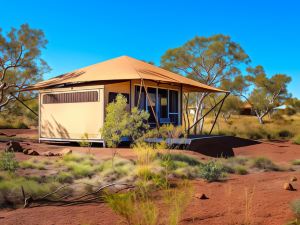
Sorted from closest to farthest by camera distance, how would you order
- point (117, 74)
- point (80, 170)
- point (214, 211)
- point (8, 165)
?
point (214, 211), point (8, 165), point (80, 170), point (117, 74)

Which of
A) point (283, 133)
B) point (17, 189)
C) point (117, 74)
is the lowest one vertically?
point (17, 189)

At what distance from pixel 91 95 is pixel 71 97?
1.11m

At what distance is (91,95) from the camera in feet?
46.9

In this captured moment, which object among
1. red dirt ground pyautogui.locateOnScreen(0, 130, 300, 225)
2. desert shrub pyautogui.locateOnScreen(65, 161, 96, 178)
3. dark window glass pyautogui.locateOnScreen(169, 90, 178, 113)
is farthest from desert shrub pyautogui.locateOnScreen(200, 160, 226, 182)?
dark window glass pyautogui.locateOnScreen(169, 90, 178, 113)

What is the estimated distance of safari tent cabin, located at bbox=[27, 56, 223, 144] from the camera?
14047 millimetres

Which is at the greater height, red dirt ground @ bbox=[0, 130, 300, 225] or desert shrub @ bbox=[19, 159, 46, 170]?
desert shrub @ bbox=[19, 159, 46, 170]

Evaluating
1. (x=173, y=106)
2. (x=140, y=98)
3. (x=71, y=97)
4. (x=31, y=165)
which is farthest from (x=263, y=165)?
(x=173, y=106)

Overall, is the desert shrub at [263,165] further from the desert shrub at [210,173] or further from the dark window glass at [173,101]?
the dark window glass at [173,101]

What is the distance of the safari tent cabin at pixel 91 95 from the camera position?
14.0 metres

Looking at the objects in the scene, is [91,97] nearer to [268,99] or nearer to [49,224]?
[49,224]

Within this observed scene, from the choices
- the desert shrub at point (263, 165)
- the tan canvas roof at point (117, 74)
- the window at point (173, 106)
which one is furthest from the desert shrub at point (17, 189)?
the window at point (173, 106)

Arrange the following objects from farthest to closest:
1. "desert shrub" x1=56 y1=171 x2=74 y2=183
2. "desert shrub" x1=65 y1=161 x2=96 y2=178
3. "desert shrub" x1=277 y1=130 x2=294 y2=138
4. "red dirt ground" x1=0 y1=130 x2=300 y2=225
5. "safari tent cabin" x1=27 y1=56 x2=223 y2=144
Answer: "desert shrub" x1=277 y1=130 x2=294 y2=138 < "safari tent cabin" x1=27 y1=56 x2=223 y2=144 < "desert shrub" x1=65 y1=161 x2=96 y2=178 < "desert shrub" x1=56 y1=171 x2=74 y2=183 < "red dirt ground" x1=0 y1=130 x2=300 y2=225

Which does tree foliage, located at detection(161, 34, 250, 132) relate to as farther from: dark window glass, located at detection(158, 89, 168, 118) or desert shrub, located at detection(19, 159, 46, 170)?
desert shrub, located at detection(19, 159, 46, 170)

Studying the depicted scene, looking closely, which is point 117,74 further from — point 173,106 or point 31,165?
point 31,165
